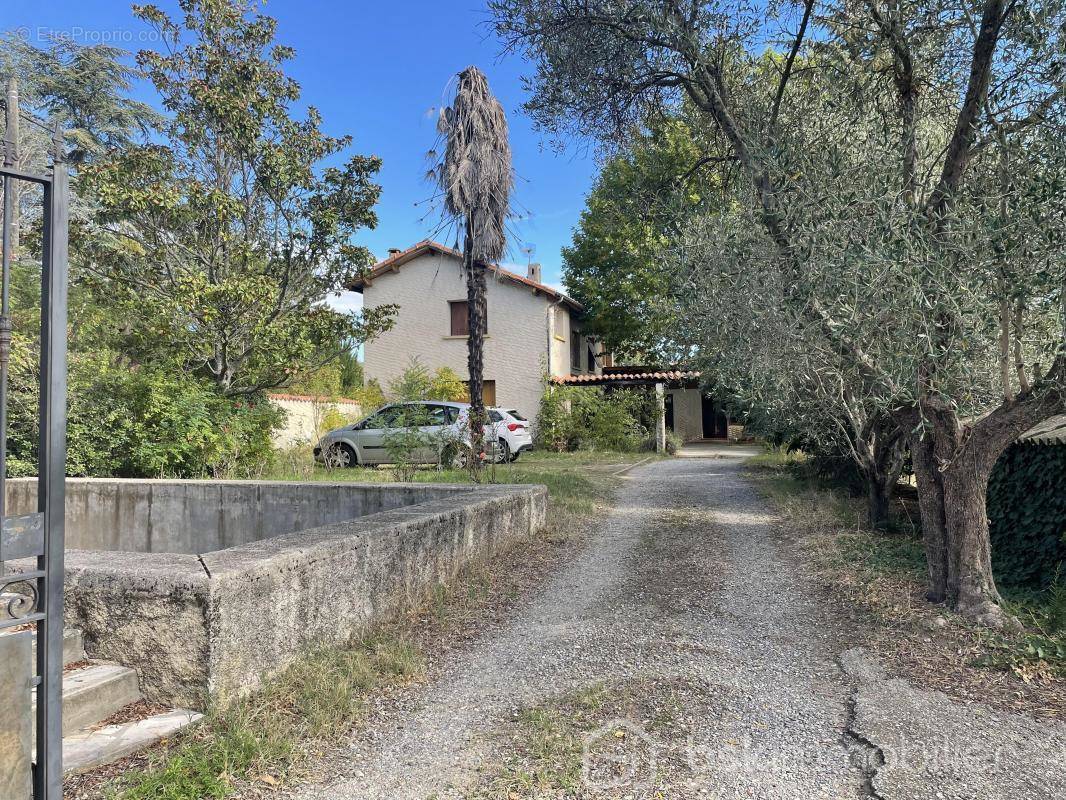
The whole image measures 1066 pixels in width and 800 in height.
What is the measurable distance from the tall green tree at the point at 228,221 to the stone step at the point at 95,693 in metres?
7.19

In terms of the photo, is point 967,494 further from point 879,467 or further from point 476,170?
point 476,170

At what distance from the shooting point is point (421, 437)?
1068 cm

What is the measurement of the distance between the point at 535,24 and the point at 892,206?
411cm

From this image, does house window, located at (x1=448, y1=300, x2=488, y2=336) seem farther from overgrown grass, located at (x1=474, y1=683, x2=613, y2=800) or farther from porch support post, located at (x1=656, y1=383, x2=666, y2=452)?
overgrown grass, located at (x1=474, y1=683, x2=613, y2=800)

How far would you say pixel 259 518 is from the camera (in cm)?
777

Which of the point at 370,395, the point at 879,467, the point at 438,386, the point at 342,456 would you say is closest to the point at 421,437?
the point at 342,456

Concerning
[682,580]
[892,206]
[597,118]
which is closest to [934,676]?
[682,580]

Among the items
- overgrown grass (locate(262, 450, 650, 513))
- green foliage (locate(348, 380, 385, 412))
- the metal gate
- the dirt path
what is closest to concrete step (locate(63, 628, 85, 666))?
the metal gate

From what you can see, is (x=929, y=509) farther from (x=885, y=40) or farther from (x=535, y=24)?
(x=535, y=24)

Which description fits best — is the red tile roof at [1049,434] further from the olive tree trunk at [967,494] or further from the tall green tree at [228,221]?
the tall green tree at [228,221]

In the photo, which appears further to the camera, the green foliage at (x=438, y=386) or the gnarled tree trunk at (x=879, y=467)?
the green foliage at (x=438, y=386)

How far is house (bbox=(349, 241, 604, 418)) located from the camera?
70.5 ft

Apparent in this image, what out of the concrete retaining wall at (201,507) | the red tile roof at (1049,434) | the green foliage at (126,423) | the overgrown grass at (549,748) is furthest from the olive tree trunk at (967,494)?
the green foliage at (126,423)

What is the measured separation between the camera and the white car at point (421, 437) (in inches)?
422
